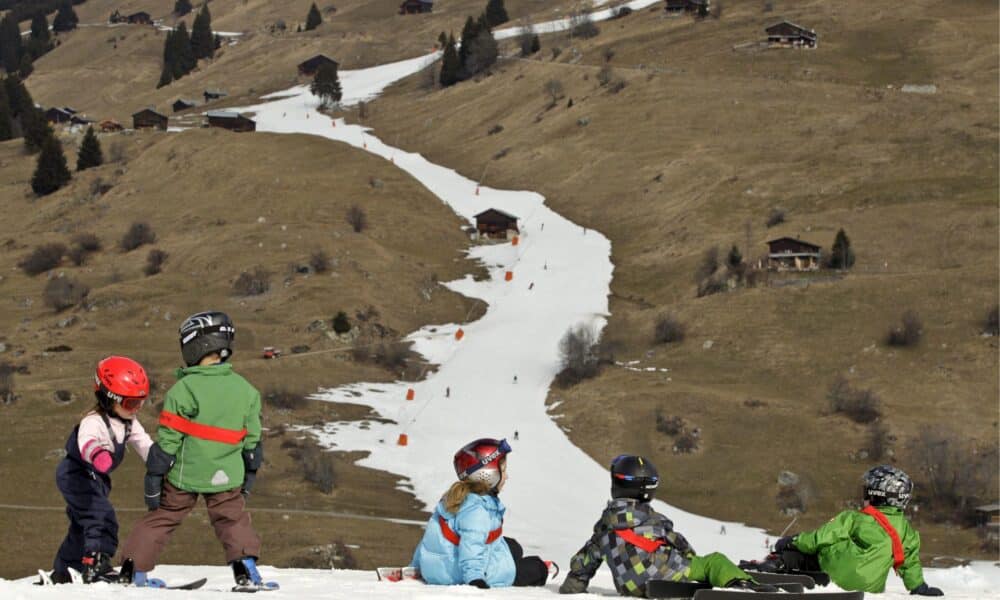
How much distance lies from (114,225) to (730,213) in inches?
2098

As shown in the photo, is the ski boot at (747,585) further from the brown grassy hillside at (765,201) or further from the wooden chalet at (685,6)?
the wooden chalet at (685,6)

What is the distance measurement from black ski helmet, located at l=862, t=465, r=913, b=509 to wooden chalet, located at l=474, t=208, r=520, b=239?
98.1 m

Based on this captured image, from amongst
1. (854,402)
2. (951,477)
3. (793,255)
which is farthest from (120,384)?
(793,255)

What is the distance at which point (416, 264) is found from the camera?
10025 centimetres

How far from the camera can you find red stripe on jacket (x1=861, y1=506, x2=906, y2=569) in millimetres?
13797

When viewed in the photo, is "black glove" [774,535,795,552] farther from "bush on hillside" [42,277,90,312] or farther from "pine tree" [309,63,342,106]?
"pine tree" [309,63,342,106]

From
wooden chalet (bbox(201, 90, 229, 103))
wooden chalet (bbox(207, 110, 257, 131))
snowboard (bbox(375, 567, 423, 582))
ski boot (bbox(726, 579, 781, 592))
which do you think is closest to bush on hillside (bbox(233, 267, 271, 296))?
wooden chalet (bbox(207, 110, 257, 131))

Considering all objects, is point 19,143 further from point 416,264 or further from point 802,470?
point 802,470

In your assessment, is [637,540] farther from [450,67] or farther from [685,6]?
A: [685,6]

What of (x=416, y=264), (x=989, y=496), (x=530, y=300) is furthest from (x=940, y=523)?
(x=416, y=264)

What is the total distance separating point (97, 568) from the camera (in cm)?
1292

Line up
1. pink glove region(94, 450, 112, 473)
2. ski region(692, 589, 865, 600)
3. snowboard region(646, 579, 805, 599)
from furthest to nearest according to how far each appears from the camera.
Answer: pink glove region(94, 450, 112, 473) < snowboard region(646, 579, 805, 599) < ski region(692, 589, 865, 600)

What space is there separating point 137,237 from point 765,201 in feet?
168

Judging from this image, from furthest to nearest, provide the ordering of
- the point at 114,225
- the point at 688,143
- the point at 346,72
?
the point at 346,72 → the point at 688,143 → the point at 114,225
